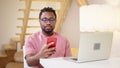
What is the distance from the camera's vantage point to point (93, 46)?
1.85 meters

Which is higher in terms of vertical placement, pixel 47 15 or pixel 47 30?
pixel 47 15

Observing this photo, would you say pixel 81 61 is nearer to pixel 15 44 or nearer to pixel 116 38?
pixel 116 38

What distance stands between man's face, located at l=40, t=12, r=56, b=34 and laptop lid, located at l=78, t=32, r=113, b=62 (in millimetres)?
521

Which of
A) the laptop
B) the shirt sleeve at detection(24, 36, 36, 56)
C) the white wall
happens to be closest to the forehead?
the shirt sleeve at detection(24, 36, 36, 56)

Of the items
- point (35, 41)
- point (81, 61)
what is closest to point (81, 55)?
point (81, 61)

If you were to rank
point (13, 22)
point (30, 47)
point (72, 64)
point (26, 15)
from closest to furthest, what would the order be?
point (72, 64)
point (30, 47)
point (26, 15)
point (13, 22)

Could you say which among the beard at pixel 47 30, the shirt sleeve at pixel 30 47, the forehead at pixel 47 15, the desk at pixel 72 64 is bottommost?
the desk at pixel 72 64

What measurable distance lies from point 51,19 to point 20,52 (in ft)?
7.44

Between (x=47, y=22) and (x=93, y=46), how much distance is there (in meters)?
0.64

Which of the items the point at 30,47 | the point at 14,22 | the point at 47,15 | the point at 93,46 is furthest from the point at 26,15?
the point at 93,46

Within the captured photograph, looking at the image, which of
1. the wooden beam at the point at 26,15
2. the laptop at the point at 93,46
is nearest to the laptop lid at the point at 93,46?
the laptop at the point at 93,46

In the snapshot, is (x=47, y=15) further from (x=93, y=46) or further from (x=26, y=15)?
(x=26, y=15)

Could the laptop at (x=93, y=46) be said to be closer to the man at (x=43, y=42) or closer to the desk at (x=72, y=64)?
the desk at (x=72, y=64)

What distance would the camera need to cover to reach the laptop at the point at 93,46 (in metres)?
1.80
